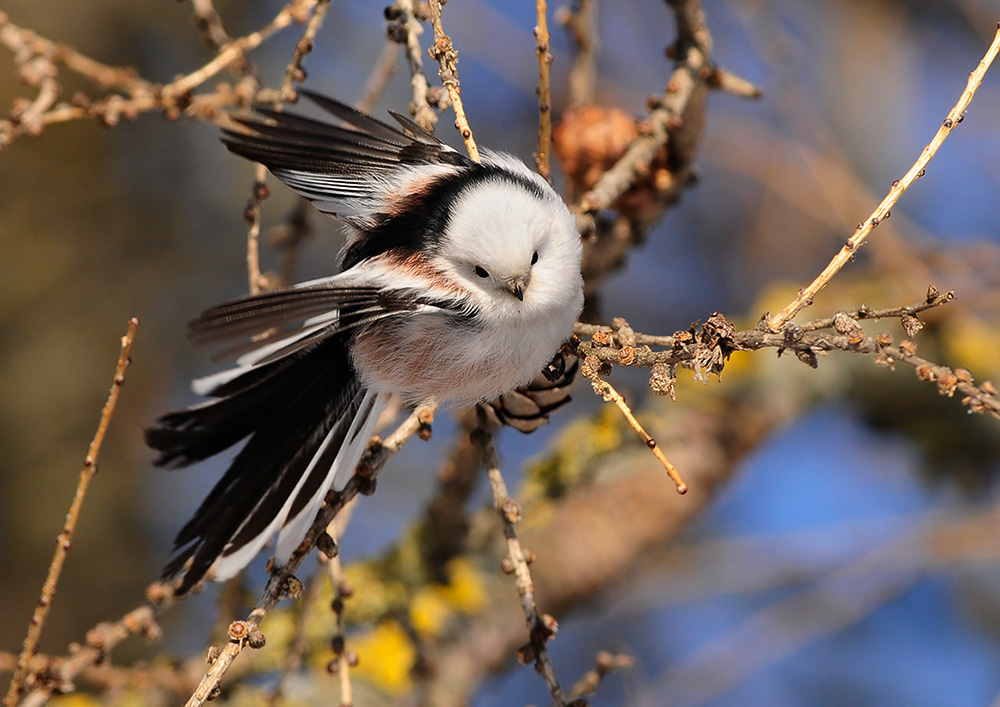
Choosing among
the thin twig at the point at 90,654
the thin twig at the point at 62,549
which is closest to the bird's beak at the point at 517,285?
the thin twig at the point at 62,549

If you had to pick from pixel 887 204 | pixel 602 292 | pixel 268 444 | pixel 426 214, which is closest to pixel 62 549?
pixel 268 444

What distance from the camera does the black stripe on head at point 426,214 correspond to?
1.06 m

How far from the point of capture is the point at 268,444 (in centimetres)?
116

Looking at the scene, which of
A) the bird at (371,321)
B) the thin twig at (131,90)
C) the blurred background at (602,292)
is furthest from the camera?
the blurred background at (602,292)

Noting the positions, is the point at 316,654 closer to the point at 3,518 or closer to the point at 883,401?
the point at 883,401

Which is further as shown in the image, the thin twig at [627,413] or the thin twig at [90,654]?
the thin twig at [90,654]

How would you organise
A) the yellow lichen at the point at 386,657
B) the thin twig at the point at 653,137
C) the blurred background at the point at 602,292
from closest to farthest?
1. the thin twig at the point at 653,137
2. the yellow lichen at the point at 386,657
3. the blurred background at the point at 602,292

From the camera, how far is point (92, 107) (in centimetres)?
114

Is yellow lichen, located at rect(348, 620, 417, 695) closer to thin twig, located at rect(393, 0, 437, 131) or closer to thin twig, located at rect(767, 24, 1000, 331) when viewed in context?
thin twig, located at rect(393, 0, 437, 131)

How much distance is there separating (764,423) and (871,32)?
192 cm

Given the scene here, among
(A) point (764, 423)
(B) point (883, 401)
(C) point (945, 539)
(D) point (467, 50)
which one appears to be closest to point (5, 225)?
(D) point (467, 50)

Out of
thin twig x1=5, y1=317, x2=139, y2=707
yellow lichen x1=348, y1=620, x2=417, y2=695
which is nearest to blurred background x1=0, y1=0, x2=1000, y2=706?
yellow lichen x1=348, y1=620, x2=417, y2=695

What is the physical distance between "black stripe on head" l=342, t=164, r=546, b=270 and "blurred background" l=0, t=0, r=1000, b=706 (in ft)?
3.99

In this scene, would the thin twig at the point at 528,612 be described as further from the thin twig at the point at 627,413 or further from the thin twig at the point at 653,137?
the thin twig at the point at 653,137
